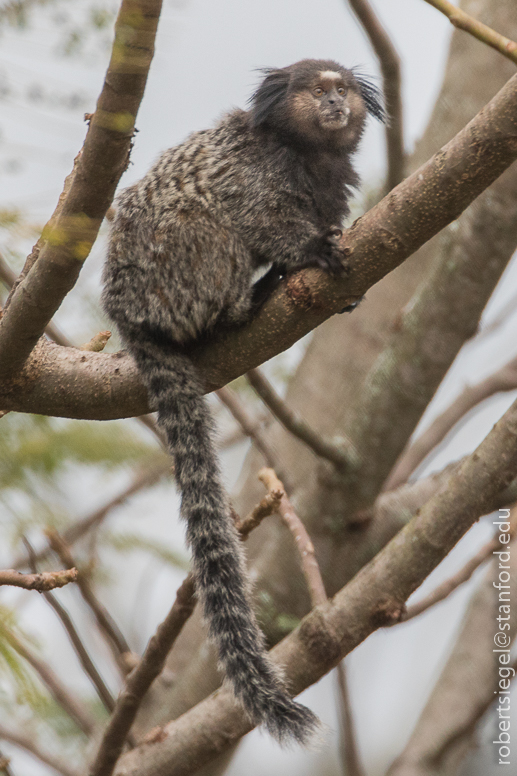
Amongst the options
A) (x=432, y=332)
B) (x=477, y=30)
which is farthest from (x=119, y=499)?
(x=477, y=30)

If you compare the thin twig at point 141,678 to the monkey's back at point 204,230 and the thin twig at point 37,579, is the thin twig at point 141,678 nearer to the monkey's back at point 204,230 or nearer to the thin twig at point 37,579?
the thin twig at point 37,579

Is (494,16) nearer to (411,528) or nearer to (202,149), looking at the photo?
(202,149)

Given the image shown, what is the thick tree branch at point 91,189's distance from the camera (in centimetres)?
140

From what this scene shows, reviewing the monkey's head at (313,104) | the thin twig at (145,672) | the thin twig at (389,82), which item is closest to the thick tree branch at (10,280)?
the thin twig at (145,672)

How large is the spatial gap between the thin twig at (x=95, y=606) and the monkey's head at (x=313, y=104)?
189cm

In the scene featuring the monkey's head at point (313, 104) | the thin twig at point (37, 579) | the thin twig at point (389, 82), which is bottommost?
the thin twig at point (37, 579)

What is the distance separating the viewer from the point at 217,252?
9.70 feet

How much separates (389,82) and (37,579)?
3.09m

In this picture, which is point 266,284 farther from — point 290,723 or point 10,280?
point 290,723

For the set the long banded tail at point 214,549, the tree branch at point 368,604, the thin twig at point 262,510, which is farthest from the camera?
the tree branch at point 368,604

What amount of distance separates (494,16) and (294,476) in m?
2.95

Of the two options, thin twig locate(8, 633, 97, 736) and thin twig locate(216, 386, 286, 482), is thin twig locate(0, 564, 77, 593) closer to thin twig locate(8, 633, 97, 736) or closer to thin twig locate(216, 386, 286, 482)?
thin twig locate(8, 633, 97, 736)

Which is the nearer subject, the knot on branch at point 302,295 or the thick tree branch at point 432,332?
the knot on branch at point 302,295

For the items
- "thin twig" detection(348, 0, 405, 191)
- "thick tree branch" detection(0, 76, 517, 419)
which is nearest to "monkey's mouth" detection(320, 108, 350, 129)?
"thin twig" detection(348, 0, 405, 191)
